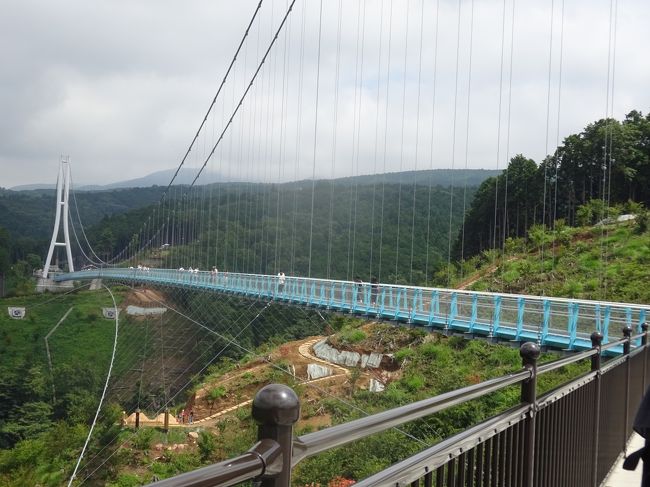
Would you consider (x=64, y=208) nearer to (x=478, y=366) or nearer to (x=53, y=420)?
(x=53, y=420)

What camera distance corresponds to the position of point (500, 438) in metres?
2.17

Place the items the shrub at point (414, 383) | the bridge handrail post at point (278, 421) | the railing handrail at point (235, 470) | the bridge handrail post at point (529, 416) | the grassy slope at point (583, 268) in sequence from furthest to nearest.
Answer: the grassy slope at point (583, 268)
the shrub at point (414, 383)
the bridge handrail post at point (529, 416)
the bridge handrail post at point (278, 421)
the railing handrail at point (235, 470)

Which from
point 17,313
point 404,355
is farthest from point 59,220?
point 404,355

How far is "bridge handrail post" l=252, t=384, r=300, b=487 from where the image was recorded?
3.10 ft

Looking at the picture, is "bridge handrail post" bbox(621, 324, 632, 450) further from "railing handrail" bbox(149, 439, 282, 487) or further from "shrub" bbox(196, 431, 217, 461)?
"shrub" bbox(196, 431, 217, 461)

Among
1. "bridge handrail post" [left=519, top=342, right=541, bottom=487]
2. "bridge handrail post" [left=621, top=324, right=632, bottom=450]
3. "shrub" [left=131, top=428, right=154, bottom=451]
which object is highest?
"bridge handrail post" [left=519, top=342, right=541, bottom=487]

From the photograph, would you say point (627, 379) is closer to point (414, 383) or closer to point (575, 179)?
point (414, 383)

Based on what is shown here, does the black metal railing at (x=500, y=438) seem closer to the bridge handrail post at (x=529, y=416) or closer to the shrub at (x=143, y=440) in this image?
the bridge handrail post at (x=529, y=416)

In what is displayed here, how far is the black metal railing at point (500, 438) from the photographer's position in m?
0.95

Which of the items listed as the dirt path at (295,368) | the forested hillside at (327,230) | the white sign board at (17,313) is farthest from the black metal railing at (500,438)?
the white sign board at (17,313)

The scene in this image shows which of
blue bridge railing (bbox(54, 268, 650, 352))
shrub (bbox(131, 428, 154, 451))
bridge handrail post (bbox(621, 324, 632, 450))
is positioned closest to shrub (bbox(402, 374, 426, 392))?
blue bridge railing (bbox(54, 268, 650, 352))

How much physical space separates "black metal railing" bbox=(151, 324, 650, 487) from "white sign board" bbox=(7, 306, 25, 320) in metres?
55.1

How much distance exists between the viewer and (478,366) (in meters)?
16.8

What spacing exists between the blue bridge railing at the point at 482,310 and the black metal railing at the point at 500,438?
5.30 meters
